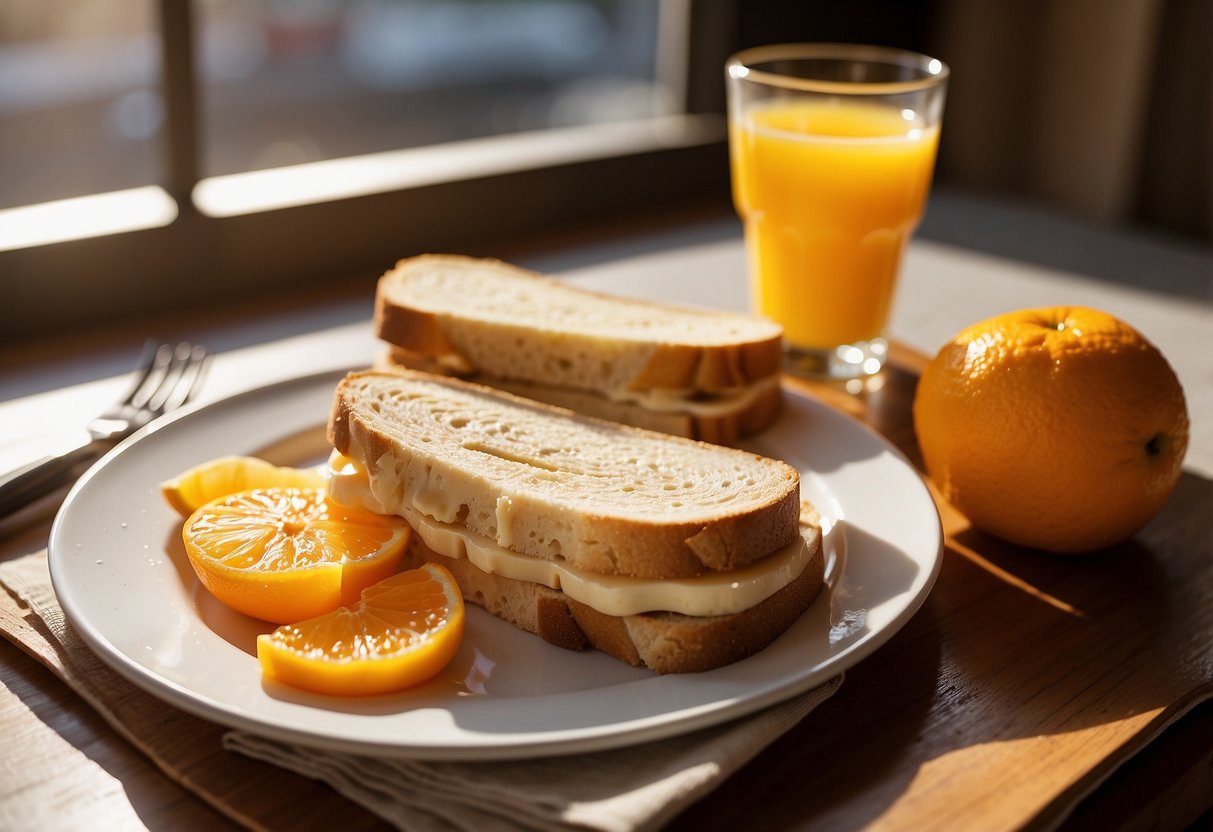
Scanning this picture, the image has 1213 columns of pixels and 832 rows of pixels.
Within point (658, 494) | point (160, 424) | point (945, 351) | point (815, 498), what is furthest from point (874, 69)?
point (160, 424)

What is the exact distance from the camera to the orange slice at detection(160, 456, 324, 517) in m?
1.16

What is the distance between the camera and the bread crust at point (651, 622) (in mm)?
946

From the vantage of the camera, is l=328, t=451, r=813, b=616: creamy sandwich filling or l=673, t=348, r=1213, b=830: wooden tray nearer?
l=673, t=348, r=1213, b=830: wooden tray

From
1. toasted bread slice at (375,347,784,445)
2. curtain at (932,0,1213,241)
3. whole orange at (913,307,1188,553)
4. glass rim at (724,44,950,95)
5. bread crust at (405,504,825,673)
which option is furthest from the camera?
curtain at (932,0,1213,241)

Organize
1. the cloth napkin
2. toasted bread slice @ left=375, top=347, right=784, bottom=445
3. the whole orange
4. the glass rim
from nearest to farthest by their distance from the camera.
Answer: the cloth napkin → the whole orange → toasted bread slice @ left=375, top=347, right=784, bottom=445 → the glass rim

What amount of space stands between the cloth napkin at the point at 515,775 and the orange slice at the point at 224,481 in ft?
0.86

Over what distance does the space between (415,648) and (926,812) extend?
0.41 meters

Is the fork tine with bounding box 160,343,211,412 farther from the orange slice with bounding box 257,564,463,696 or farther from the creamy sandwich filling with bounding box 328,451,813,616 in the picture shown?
the orange slice with bounding box 257,564,463,696

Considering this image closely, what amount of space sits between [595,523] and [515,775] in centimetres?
23

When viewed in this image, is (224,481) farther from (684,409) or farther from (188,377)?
(684,409)

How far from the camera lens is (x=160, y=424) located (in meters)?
1.31

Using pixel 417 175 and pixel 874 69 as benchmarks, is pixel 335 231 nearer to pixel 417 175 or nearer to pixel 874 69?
pixel 417 175

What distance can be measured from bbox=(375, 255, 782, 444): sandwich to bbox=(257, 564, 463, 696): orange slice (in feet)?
1.60

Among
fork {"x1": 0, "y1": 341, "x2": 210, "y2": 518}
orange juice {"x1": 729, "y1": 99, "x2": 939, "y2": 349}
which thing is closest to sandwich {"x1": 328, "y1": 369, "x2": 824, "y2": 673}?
fork {"x1": 0, "y1": 341, "x2": 210, "y2": 518}
